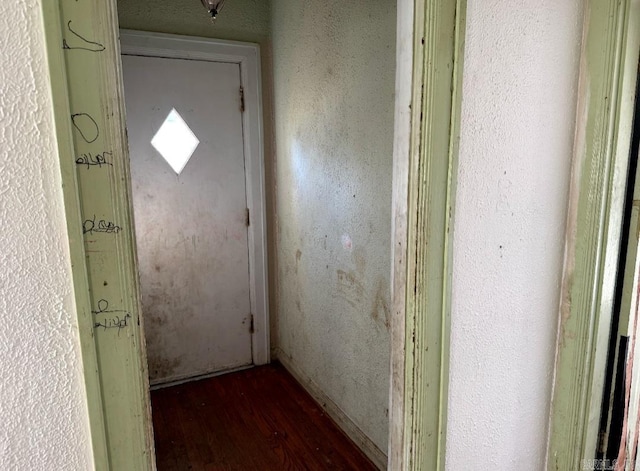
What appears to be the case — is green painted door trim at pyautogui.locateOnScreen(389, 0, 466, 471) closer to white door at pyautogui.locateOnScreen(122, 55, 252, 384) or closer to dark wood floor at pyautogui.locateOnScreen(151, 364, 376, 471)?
dark wood floor at pyautogui.locateOnScreen(151, 364, 376, 471)

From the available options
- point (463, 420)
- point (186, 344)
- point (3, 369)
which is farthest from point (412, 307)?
point (186, 344)

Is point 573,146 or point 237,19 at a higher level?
point 237,19

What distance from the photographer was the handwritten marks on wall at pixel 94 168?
67 cm

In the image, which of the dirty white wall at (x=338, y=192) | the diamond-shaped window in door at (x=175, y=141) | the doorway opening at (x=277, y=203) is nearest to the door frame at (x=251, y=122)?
the doorway opening at (x=277, y=203)

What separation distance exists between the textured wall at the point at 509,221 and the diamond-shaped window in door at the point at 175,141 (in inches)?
75.3

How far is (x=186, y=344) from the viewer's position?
272 cm

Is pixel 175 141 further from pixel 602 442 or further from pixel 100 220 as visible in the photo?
pixel 602 442

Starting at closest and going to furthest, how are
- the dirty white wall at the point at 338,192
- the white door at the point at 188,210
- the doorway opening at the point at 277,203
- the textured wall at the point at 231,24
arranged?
the dirty white wall at the point at 338,192 < the doorway opening at the point at 277,203 < the textured wall at the point at 231,24 < the white door at the point at 188,210

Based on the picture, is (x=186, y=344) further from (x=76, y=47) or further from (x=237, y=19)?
(x=76, y=47)

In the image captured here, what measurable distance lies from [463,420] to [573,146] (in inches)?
34.1

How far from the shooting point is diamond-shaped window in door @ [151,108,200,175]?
2.48m

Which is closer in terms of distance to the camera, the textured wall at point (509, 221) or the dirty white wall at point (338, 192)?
the textured wall at point (509, 221)

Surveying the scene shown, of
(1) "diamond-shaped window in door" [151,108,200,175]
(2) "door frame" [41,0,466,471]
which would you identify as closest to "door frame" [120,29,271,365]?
(1) "diamond-shaped window in door" [151,108,200,175]

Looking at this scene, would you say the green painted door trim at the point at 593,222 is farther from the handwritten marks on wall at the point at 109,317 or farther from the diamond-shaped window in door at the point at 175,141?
the diamond-shaped window in door at the point at 175,141
